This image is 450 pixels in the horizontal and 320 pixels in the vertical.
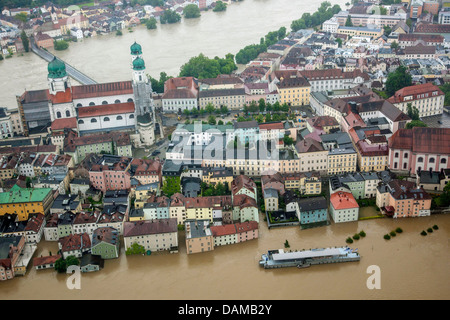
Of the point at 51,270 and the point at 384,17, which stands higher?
the point at 384,17

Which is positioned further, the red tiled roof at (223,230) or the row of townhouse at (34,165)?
the row of townhouse at (34,165)

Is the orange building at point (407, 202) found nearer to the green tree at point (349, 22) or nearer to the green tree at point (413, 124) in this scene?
the green tree at point (413, 124)

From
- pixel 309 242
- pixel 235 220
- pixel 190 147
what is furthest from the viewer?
pixel 190 147

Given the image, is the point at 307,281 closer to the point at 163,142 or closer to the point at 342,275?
the point at 342,275

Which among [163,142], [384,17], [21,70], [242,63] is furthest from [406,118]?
[21,70]

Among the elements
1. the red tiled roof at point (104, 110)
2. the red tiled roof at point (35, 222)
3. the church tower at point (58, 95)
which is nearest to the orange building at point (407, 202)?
the red tiled roof at point (35, 222)

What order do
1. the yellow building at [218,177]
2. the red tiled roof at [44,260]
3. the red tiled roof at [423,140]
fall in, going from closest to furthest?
the red tiled roof at [44,260], the yellow building at [218,177], the red tiled roof at [423,140]

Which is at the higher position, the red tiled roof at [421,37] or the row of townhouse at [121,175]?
the red tiled roof at [421,37]

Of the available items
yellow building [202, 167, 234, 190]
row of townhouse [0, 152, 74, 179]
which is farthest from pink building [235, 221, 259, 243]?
row of townhouse [0, 152, 74, 179]
